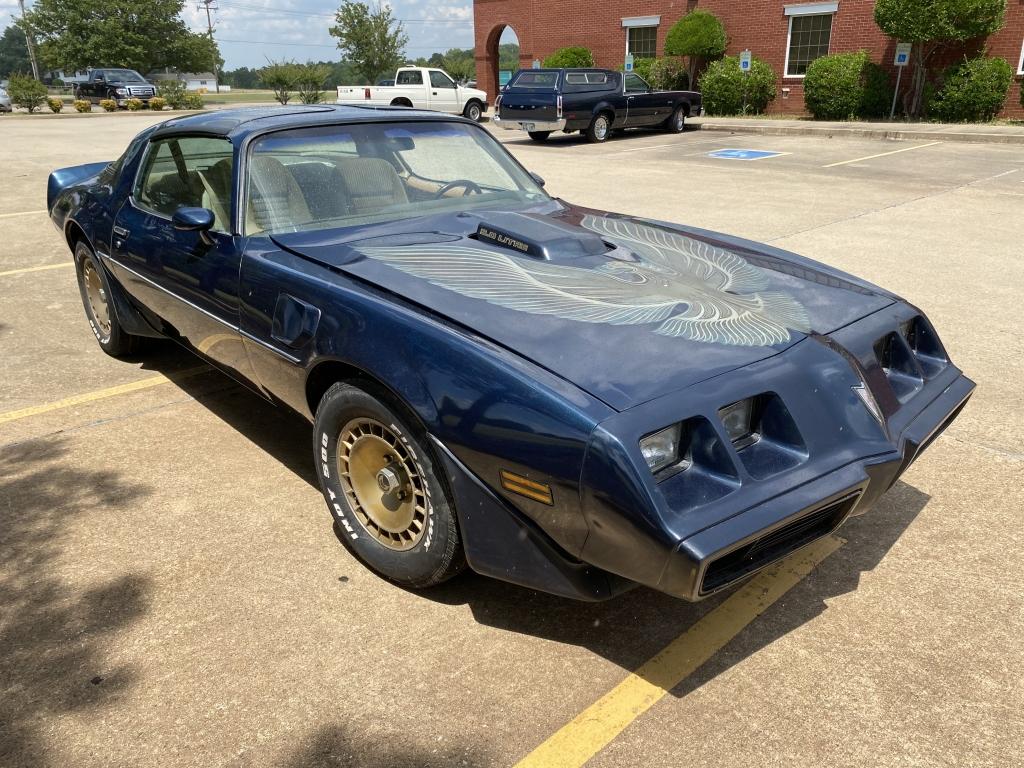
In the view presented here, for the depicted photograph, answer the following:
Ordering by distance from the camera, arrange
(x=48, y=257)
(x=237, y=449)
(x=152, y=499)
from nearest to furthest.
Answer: (x=152, y=499)
(x=237, y=449)
(x=48, y=257)

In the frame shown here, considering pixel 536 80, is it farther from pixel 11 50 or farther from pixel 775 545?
pixel 11 50

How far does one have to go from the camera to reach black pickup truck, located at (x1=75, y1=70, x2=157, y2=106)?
118 ft

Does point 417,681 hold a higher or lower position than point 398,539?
lower

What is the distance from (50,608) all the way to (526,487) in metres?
1.74

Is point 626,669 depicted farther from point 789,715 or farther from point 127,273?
point 127,273

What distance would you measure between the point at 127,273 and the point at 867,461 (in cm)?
366

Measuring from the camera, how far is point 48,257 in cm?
781

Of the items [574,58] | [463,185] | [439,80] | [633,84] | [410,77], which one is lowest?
[463,185]

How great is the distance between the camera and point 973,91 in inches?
796

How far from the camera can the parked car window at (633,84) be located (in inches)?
741

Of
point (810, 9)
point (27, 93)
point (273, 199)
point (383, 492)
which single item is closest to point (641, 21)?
point (810, 9)

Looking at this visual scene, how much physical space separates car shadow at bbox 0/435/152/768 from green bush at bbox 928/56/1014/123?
2258 cm

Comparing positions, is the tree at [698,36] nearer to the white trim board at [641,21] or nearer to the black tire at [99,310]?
the white trim board at [641,21]

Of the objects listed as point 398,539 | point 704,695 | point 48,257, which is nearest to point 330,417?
point 398,539
